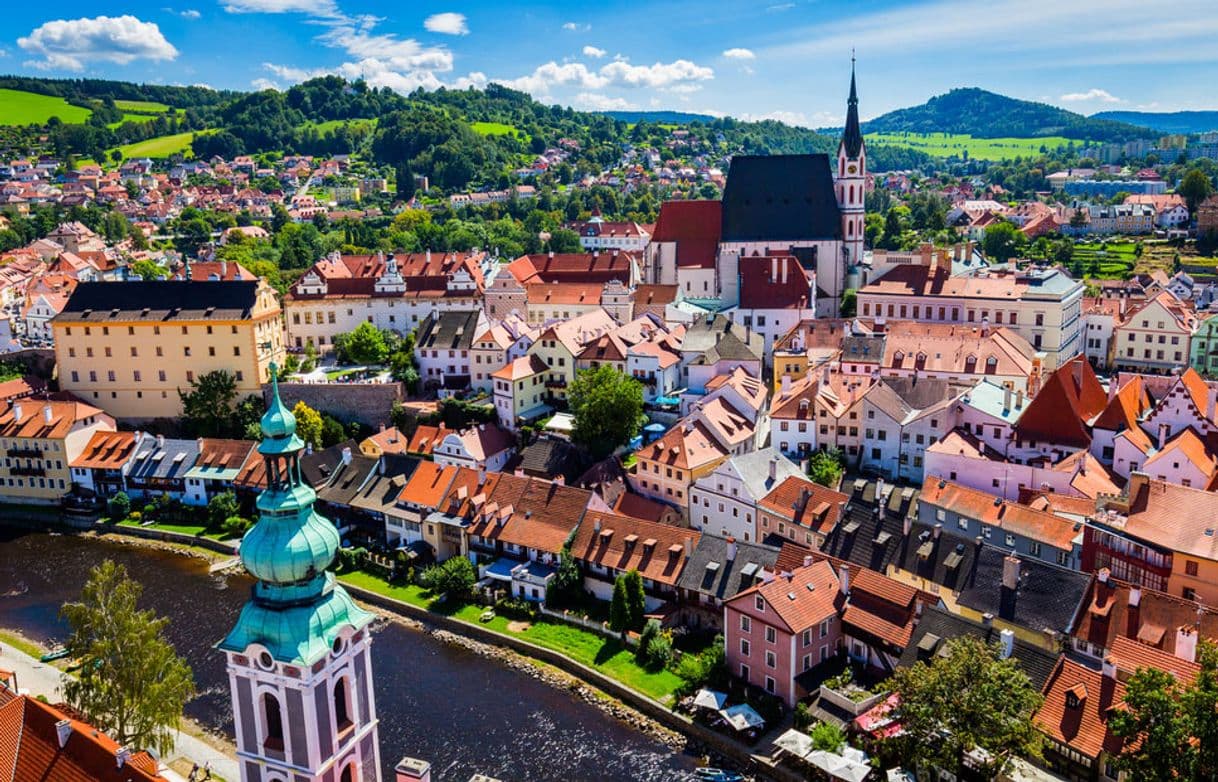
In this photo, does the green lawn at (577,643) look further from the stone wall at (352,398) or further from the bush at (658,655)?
the stone wall at (352,398)

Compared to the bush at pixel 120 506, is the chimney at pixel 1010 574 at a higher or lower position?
higher

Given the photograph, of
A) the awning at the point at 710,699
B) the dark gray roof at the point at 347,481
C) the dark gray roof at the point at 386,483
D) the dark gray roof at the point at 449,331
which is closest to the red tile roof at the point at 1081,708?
the awning at the point at 710,699

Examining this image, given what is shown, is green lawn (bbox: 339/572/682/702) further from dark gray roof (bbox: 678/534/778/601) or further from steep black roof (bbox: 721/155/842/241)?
steep black roof (bbox: 721/155/842/241)

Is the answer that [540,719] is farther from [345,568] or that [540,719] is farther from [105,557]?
[105,557]

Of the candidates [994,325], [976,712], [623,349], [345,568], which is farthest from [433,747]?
[994,325]

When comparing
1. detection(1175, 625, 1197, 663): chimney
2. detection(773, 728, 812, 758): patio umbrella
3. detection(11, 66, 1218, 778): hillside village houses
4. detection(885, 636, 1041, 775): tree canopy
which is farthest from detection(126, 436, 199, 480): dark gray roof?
detection(1175, 625, 1197, 663): chimney

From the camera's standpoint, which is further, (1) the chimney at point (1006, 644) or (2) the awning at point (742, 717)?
(2) the awning at point (742, 717)

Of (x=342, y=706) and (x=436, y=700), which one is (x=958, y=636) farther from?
(x=342, y=706)
